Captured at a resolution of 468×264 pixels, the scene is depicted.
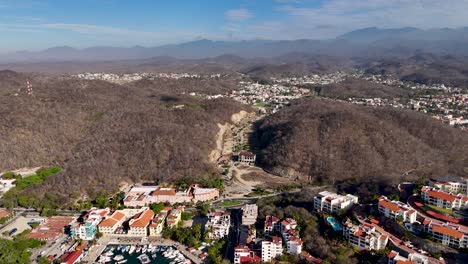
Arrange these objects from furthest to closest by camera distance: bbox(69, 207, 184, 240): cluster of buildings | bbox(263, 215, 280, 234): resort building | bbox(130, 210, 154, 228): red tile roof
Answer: bbox(130, 210, 154, 228): red tile roof, bbox(69, 207, 184, 240): cluster of buildings, bbox(263, 215, 280, 234): resort building

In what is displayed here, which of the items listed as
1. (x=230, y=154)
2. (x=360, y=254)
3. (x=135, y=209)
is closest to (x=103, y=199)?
(x=135, y=209)

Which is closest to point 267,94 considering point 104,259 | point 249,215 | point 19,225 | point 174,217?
point 249,215

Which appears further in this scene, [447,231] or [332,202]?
[332,202]

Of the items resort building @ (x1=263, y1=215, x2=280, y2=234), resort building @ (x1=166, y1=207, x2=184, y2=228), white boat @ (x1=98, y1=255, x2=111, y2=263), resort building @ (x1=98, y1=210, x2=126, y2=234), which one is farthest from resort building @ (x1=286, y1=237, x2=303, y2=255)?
resort building @ (x1=98, y1=210, x2=126, y2=234)

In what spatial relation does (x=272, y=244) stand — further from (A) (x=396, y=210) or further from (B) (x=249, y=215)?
(A) (x=396, y=210)

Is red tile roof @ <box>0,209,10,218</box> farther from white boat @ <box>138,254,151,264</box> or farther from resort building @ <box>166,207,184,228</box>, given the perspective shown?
white boat @ <box>138,254,151,264</box>

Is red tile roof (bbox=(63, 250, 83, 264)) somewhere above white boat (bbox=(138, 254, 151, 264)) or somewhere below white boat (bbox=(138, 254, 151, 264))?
above

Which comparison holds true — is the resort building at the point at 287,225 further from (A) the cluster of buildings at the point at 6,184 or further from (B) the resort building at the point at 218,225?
(A) the cluster of buildings at the point at 6,184
